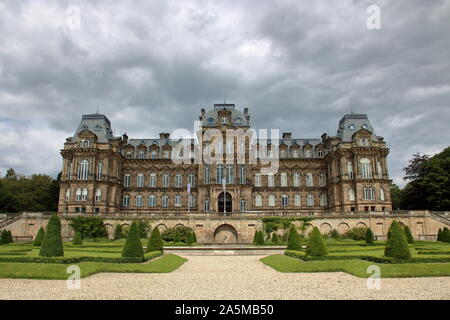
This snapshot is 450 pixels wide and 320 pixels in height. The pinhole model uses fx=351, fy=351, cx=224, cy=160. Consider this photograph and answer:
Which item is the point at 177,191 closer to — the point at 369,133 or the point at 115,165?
the point at 115,165

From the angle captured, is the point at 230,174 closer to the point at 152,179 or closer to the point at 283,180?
the point at 283,180

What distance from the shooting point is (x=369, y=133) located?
53531mm

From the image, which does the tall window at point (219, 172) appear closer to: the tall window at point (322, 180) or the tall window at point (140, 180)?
the tall window at point (140, 180)

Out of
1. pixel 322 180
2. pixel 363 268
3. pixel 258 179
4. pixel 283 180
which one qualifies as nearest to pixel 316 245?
pixel 363 268

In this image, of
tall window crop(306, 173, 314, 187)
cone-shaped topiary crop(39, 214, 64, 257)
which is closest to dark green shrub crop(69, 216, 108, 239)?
cone-shaped topiary crop(39, 214, 64, 257)

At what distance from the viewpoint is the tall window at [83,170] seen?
51.8 meters

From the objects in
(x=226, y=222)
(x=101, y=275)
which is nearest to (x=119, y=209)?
(x=226, y=222)

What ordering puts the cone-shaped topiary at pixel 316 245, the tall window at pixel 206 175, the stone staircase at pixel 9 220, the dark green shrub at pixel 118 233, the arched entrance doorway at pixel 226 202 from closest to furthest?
the cone-shaped topiary at pixel 316 245 → the stone staircase at pixel 9 220 → the dark green shrub at pixel 118 233 → the arched entrance doorway at pixel 226 202 → the tall window at pixel 206 175

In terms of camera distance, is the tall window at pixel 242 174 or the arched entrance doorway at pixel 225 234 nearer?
the arched entrance doorway at pixel 225 234

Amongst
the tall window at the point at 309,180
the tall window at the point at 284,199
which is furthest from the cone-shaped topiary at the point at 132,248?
the tall window at the point at 309,180

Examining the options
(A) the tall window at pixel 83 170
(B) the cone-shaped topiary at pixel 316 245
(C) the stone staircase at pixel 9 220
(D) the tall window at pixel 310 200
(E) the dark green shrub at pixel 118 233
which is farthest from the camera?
(D) the tall window at pixel 310 200

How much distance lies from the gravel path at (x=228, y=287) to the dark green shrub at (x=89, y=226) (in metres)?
29.6

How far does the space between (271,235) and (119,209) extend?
25.7 metres

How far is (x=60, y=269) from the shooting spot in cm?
1702
